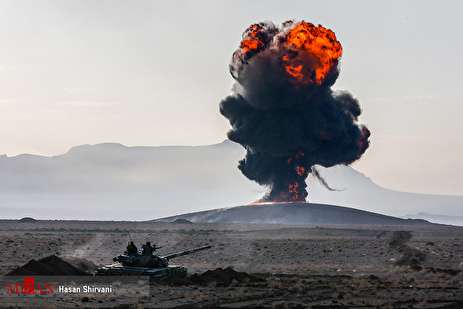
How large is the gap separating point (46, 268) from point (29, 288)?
13.1 feet

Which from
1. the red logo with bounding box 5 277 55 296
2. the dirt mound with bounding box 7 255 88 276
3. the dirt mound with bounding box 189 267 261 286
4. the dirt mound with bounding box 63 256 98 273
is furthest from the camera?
the dirt mound with bounding box 63 256 98 273

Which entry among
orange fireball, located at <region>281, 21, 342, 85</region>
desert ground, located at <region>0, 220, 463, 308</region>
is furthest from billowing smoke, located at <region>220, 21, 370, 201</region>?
desert ground, located at <region>0, 220, 463, 308</region>

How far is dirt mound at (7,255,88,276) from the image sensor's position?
43219mm

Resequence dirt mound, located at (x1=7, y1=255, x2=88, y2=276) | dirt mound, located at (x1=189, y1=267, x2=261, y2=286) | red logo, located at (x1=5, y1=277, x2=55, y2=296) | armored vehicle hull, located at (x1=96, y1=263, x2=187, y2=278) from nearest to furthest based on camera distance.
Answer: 1. red logo, located at (x1=5, y1=277, x2=55, y2=296)
2. dirt mound, located at (x1=7, y1=255, x2=88, y2=276)
3. armored vehicle hull, located at (x1=96, y1=263, x2=187, y2=278)
4. dirt mound, located at (x1=189, y1=267, x2=261, y2=286)

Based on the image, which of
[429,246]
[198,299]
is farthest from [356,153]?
[198,299]

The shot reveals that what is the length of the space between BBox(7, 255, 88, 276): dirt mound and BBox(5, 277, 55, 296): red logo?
104cm

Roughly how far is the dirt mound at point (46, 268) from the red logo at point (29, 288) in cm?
104

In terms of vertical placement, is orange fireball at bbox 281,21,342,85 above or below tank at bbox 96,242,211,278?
above

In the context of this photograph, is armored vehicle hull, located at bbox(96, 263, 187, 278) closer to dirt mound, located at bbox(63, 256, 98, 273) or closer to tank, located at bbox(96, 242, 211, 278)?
tank, located at bbox(96, 242, 211, 278)

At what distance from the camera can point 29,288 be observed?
39469 mm

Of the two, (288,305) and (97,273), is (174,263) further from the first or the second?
(288,305)

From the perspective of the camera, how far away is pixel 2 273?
48.0m

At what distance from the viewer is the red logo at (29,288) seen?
124 ft

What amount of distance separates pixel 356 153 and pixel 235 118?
27.7 m
